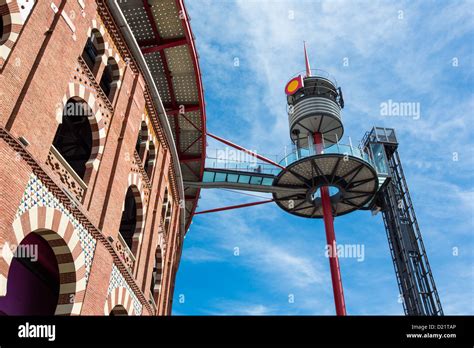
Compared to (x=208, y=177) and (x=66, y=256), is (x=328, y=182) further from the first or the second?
(x=66, y=256)

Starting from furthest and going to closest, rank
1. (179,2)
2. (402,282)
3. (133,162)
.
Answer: (402,282)
(179,2)
(133,162)

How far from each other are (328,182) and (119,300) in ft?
50.8

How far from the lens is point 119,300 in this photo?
12039 millimetres

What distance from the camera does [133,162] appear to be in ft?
45.2

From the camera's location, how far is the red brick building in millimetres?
8227

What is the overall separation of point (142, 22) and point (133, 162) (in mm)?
6183

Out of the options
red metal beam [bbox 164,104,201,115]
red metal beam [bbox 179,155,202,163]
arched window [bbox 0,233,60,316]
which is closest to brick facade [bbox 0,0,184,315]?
arched window [bbox 0,233,60,316]

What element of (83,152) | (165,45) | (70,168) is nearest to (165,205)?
(83,152)

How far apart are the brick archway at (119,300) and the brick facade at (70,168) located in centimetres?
3

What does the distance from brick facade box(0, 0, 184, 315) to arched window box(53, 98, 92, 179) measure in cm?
185

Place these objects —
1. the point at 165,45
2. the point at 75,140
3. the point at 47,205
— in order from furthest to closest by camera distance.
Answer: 1. the point at 165,45
2. the point at 75,140
3. the point at 47,205

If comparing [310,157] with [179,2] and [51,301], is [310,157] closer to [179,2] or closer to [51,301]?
[179,2]
